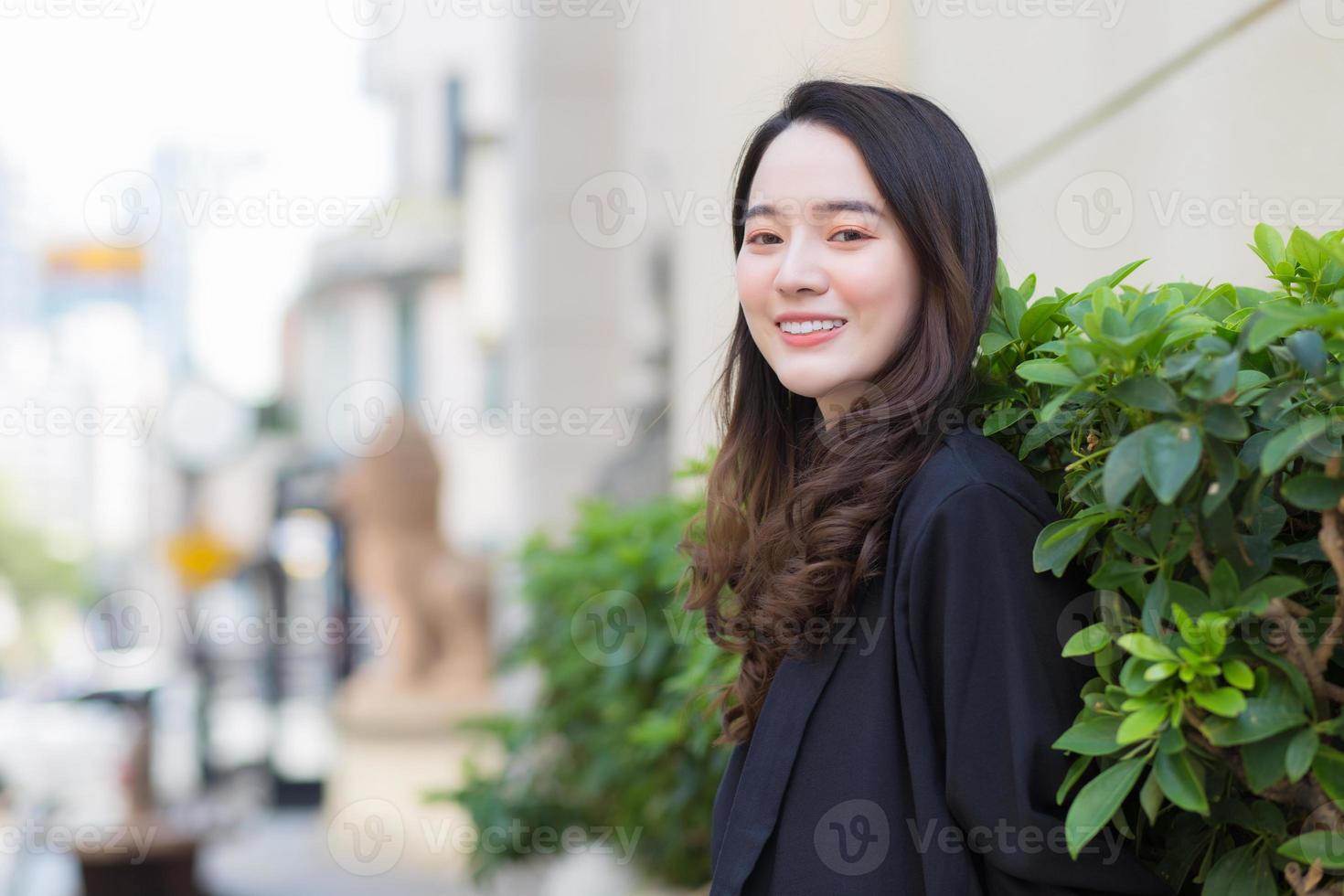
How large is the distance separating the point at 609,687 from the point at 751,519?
115 inches

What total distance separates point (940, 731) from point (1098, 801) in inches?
11.0

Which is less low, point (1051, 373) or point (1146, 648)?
point (1051, 373)

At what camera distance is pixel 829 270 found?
1.97m

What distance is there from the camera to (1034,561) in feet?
5.38

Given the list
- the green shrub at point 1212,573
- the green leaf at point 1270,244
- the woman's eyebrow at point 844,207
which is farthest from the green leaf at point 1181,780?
the woman's eyebrow at point 844,207

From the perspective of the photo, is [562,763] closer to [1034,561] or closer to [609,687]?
[609,687]

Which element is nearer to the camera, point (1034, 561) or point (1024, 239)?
point (1034, 561)

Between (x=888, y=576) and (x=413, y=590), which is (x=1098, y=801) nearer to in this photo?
(x=888, y=576)

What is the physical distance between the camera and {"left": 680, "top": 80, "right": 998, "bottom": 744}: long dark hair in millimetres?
1908

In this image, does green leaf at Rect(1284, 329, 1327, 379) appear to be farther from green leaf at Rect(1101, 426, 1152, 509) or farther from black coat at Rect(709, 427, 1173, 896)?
black coat at Rect(709, 427, 1173, 896)

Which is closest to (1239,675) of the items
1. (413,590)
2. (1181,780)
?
(1181,780)

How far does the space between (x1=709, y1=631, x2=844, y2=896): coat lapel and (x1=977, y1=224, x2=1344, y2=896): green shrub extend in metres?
0.40

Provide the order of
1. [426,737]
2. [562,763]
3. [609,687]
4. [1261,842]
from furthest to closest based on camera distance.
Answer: [426,737], [562,763], [609,687], [1261,842]

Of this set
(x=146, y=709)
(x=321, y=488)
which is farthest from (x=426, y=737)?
(x=321, y=488)
